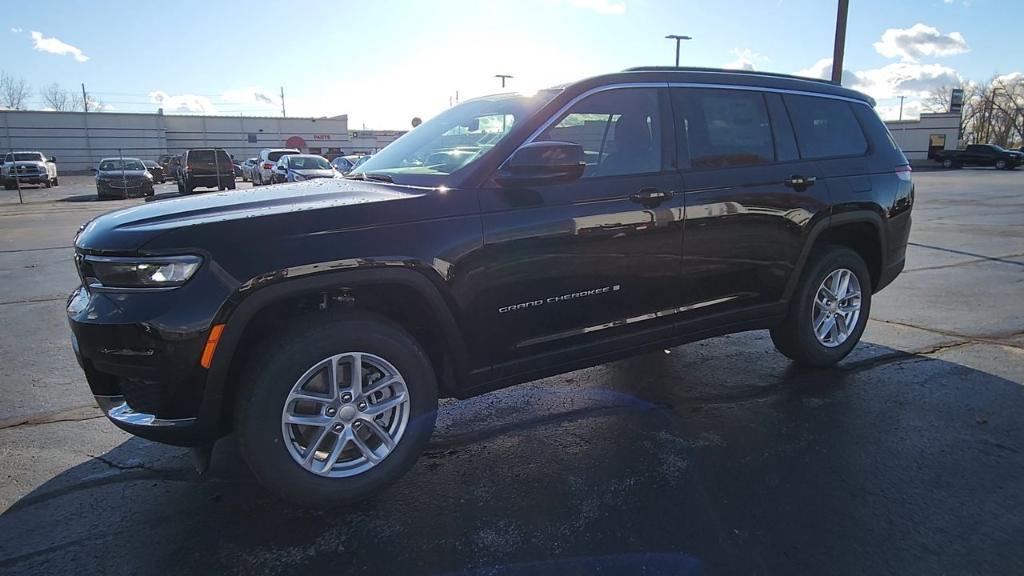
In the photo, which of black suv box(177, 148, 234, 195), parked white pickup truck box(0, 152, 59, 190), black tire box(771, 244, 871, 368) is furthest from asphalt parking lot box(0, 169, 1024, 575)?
parked white pickup truck box(0, 152, 59, 190)

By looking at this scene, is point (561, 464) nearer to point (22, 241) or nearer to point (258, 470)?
point (258, 470)

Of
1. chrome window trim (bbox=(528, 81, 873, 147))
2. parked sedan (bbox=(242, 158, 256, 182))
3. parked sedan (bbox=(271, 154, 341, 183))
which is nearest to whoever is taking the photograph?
chrome window trim (bbox=(528, 81, 873, 147))

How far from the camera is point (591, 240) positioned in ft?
10.8

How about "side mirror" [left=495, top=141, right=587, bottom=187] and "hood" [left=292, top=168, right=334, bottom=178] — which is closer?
"side mirror" [left=495, top=141, right=587, bottom=187]

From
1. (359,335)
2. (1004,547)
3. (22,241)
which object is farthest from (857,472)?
(22,241)

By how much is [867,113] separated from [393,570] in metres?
4.60

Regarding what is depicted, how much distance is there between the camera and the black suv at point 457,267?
2.54m

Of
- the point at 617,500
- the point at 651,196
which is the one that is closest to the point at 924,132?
the point at 651,196

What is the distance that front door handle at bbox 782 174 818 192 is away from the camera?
13.4 feet

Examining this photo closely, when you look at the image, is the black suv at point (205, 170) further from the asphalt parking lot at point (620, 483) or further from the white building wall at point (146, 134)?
the white building wall at point (146, 134)

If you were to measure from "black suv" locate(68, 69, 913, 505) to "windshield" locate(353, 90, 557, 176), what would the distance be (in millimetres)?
21

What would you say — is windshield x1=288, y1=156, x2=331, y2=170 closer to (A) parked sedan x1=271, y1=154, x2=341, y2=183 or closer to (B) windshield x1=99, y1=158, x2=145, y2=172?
(A) parked sedan x1=271, y1=154, x2=341, y2=183

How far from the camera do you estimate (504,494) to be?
9.86 feet

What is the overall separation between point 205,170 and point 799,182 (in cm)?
2606
